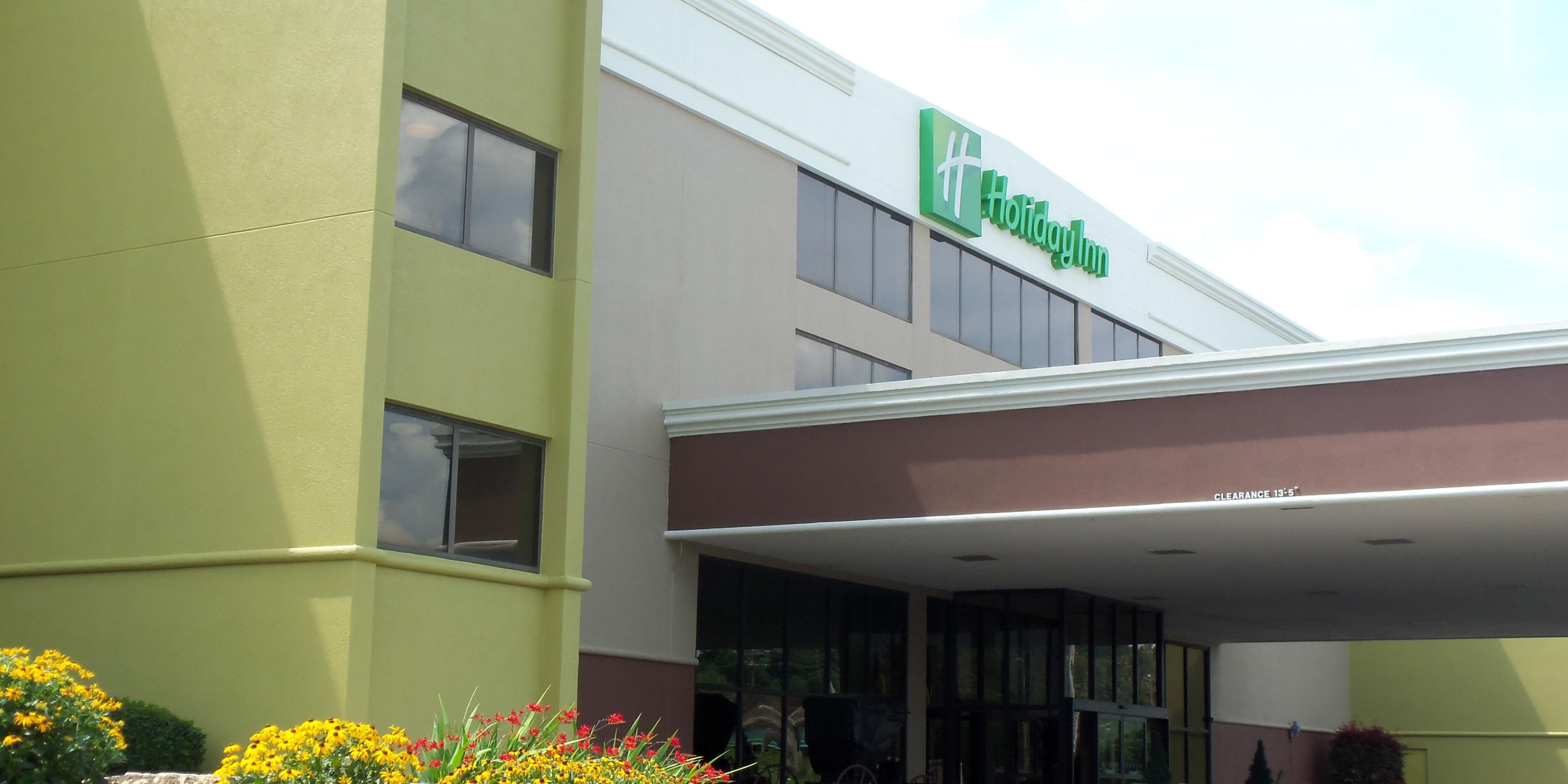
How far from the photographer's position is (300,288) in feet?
45.3

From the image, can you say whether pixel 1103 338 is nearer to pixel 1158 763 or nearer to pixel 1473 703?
pixel 1158 763

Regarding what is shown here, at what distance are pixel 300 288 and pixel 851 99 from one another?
43.3ft

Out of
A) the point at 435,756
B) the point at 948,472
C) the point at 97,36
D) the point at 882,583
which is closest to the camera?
the point at 435,756

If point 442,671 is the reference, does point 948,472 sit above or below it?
above

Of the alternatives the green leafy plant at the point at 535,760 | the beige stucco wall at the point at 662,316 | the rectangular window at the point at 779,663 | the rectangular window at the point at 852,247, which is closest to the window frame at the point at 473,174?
the beige stucco wall at the point at 662,316

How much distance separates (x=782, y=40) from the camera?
2375 cm

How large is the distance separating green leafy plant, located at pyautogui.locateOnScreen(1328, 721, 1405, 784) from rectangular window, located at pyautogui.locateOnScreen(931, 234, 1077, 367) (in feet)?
55.2

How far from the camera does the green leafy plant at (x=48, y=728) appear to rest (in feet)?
34.7

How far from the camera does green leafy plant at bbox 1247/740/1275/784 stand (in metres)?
36.7

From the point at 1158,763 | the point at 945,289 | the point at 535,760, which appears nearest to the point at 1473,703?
the point at 1158,763

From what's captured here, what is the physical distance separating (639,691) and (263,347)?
786 cm

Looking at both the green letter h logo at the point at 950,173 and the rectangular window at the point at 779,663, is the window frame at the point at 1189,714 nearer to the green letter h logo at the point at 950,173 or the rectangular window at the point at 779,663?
the rectangular window at the point at 779,663

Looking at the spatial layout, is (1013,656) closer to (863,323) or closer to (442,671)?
(863,323)

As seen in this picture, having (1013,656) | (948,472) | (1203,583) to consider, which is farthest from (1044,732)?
(948,472)
